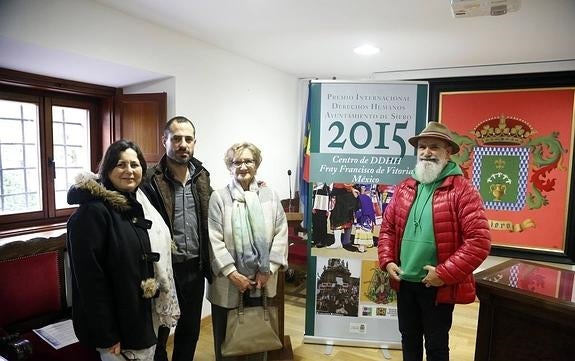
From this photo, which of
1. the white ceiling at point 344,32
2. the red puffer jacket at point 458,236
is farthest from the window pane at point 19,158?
the red puffer jacket at point 458,236

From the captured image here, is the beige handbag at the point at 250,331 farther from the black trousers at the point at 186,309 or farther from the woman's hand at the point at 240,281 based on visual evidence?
the black trousers at the point at 186,309

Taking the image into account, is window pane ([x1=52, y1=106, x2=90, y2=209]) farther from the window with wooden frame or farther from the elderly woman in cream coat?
the elderly woman in cream coat

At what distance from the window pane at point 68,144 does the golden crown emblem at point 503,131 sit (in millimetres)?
3581

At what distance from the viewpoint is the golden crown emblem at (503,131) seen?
343 centimetres

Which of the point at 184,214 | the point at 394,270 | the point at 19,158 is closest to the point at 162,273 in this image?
the point at 184,214

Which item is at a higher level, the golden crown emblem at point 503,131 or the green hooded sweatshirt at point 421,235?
the golden crown emblem at point 503,131

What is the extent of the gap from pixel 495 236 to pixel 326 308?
82.7 inches

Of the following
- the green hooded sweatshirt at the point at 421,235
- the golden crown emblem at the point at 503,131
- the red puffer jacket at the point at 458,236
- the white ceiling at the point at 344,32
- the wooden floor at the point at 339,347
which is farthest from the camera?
the golden crown emblem at the point at 503,131

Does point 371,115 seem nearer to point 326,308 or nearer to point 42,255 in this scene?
point 326,308

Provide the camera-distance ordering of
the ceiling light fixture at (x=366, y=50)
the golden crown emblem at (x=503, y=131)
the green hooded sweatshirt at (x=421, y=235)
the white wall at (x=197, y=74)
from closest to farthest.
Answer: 1. the green hooded sweatshirt at (x=421, y=235)
2. the white wall at (x=197, y=74)
3. the ceiling light fixture at (x=366, y=50)
4. the golden crown emblem at (x=503, y=131)

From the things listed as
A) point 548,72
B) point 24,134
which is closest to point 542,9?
point 548,72

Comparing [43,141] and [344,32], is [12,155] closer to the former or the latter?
[43,141]

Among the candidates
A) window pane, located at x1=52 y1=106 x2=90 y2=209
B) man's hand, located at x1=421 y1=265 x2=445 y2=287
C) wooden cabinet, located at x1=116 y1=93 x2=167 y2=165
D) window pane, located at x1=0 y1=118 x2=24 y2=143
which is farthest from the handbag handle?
window pane, located at x1=0 y1=118 x2=24 y2=143

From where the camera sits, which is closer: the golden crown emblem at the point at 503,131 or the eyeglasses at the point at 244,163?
the eyeglasses at the point at 244,163
